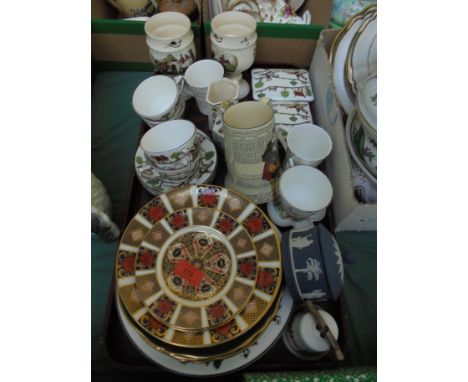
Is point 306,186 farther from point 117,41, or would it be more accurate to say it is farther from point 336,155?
point 117,41

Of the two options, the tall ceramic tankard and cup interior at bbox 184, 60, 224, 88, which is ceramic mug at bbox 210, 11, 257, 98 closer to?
cup interior at bbox 184, 60, 224, 88

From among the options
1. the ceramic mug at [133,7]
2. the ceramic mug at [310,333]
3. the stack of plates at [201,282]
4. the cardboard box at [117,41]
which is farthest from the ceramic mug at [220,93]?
the ceramic mug at [133,7]

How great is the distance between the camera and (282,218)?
667 mm

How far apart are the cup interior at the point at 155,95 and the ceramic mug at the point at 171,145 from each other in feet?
0.33

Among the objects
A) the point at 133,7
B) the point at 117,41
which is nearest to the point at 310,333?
the point at 117,41

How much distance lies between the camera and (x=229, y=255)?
23.2 inches

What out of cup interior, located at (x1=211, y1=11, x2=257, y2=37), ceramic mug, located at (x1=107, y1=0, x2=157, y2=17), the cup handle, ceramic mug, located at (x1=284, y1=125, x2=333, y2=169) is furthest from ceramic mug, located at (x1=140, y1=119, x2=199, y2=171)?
ceramic mug, located at (x1=107, y1=0, x2=157, y2=17)

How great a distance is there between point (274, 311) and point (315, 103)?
56cm

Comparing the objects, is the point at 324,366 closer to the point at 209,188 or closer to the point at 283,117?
the point at 209,188

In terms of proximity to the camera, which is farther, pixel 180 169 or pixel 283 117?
pixel 283 117

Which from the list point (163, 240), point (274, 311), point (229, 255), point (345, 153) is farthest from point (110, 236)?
point (345, 153)

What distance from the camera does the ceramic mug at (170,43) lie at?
79cm

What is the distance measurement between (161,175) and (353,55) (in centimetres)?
54

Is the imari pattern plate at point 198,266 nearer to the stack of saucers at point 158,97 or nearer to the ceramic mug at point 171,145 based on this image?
the ceramic mug at point 171,145
